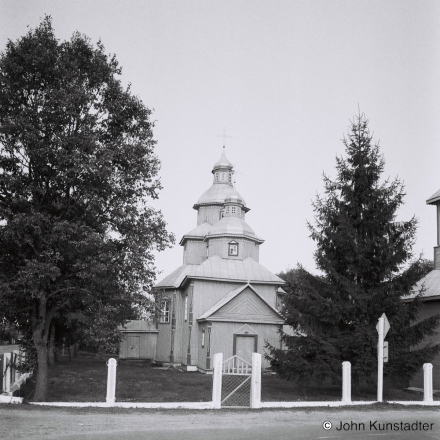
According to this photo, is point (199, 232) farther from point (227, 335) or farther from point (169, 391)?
point (169, 391)

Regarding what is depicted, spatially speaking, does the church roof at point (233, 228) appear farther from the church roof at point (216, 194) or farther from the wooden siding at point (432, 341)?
the wooden siding at point (432, 341)

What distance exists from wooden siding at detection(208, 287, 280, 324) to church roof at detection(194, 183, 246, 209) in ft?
36.3

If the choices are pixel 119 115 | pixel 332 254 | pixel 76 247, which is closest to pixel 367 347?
pixel 332 254

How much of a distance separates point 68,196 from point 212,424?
28.5ft

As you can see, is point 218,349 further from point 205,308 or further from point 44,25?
point 44,25

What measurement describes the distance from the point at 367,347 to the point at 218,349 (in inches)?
511

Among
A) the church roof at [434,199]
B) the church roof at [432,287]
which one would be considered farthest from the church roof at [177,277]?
the church roof at [432,287]

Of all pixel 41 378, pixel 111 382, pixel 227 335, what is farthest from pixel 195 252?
pixel 111 382

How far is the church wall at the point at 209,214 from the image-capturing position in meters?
40.6

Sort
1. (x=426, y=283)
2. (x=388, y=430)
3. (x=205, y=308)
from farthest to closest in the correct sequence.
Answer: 1. (x=205, y=308)
2. (x=426, y=283)
3. (x=388, y=430)

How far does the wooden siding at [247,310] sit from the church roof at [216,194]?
11079 mm

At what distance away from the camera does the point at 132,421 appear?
12.2 meters

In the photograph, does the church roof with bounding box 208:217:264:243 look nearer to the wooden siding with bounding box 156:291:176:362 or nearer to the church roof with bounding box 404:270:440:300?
the wooden siding with bounding box 156:291:176:362

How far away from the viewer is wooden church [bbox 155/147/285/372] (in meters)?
30.0
